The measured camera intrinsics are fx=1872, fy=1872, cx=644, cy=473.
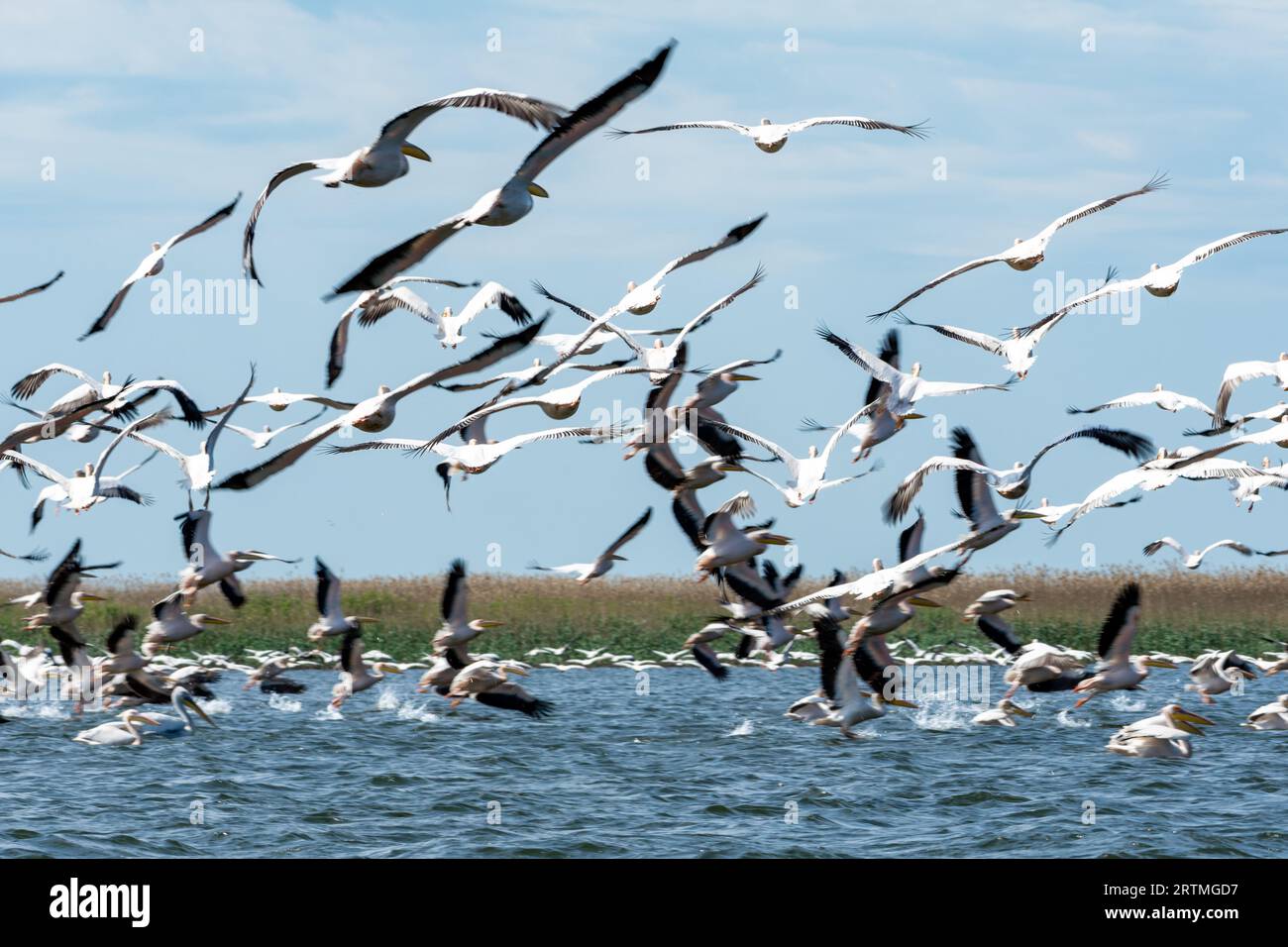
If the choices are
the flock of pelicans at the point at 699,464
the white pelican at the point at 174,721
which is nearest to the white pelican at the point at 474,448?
the flock of pelicans at the point at 699,464

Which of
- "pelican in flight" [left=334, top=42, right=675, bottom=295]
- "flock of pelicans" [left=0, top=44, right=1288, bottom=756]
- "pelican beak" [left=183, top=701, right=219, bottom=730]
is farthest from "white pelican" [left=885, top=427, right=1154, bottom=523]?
"pelican beak" [left=183, top=701, right=219, bottom=730]

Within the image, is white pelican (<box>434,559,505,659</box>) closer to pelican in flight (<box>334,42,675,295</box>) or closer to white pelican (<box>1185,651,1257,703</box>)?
pelican in flight (<box>334,42,675,295</box>)

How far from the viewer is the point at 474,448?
17.1m

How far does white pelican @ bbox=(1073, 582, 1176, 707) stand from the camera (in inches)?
687

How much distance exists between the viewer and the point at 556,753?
21484mm

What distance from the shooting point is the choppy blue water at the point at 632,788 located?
640 inches

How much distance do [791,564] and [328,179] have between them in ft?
26.0

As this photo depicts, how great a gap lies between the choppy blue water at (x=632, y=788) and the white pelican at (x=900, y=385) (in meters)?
3.77

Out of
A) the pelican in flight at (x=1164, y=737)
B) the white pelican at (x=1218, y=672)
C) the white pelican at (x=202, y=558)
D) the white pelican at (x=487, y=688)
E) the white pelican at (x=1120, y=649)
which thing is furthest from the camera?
the white pelican at (x=1218, y=672)

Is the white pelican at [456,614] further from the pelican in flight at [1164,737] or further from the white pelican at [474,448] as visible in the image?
the pelican in flight at [1164,737]

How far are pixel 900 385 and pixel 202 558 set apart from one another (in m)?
6.23

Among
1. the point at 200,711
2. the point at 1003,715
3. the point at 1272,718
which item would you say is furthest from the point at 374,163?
the point at 1272,718
